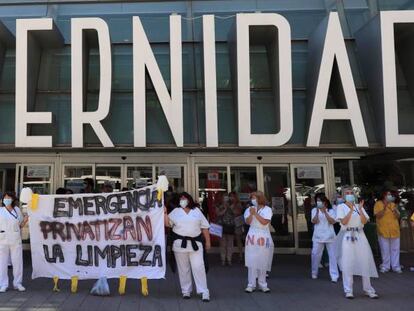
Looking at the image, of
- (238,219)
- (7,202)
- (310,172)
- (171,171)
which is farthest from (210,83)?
(7,202)

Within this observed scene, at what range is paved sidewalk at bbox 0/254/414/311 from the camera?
6.70 meters

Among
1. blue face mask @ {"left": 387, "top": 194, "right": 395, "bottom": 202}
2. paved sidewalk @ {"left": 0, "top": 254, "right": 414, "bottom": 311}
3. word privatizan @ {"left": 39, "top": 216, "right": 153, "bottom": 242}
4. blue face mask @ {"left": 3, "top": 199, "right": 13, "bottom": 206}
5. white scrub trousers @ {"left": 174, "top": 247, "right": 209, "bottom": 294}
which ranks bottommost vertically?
paved sidewalk @ {"left": 0, "top": 254, "right": 414, "bottom": 311}

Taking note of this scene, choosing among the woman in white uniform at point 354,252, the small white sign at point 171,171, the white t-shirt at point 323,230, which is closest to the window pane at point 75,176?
the small white sign at point 171,171

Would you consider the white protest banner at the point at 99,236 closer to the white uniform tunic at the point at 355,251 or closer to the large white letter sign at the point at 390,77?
the white uniform tunic at the point at 355,251

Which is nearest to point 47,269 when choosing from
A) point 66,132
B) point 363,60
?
point 66,132

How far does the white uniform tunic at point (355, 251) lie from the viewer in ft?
23.4

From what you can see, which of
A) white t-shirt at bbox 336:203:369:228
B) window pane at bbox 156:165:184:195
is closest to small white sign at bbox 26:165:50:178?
window pane at bbox 156:165:184:195

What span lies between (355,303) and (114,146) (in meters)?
6.47

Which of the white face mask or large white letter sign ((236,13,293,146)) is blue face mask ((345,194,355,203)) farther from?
large white letter sign ((236,13,293,146))

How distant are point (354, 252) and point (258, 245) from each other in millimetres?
1552

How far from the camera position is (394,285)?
8289mm

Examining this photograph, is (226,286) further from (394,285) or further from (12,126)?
(12,126)

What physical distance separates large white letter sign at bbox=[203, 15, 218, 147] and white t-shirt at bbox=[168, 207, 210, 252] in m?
3.38

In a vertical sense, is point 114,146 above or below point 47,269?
above
